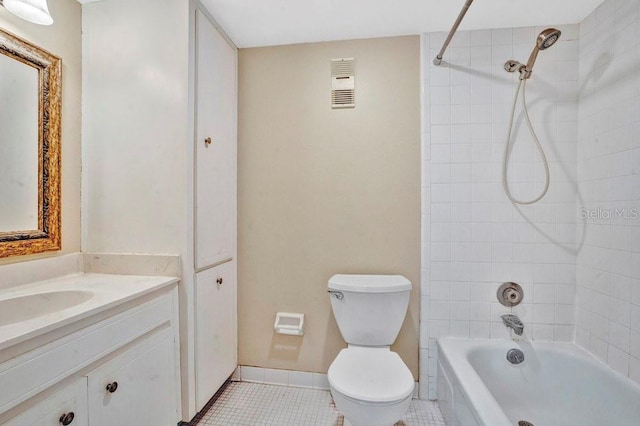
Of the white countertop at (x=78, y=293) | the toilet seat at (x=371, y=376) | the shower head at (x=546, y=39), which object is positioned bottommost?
the toilet seat at (x=371, y=376)

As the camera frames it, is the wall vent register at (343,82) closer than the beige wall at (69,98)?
No

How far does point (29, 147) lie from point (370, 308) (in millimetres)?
1757

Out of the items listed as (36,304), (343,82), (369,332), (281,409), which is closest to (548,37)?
(343,82)

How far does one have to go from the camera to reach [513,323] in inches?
62.1

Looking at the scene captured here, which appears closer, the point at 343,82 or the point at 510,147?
the point at 510,147

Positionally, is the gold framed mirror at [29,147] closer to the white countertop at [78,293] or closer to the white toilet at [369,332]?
the white countertop at [78,293]

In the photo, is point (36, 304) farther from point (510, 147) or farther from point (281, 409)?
point (510, 147)

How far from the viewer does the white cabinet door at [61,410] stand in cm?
81

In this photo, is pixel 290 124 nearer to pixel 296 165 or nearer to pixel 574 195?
pixel 296 165

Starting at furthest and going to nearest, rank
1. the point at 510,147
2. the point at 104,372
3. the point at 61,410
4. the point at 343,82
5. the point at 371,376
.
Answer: the point at 343,82
the point at 510,147
the point at 371,376
the point at 104,372
the point at 61,410

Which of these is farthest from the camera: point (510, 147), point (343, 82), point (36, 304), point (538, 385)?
point (343, 82)

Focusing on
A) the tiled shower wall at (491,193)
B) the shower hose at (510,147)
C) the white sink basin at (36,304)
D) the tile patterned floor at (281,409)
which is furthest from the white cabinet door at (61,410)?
the shower hose at (510,147)

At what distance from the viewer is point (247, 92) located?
74.8 inches

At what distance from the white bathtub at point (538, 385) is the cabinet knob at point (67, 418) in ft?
4.64
